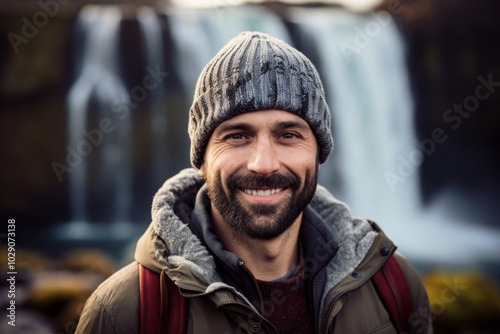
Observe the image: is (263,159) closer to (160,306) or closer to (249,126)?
(249,126)

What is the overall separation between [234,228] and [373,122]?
8881 millimetres

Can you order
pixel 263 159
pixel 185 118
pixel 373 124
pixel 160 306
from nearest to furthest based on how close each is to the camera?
pixel 160 306, pixel 263 159, pixel 185 118, pixel 373 124

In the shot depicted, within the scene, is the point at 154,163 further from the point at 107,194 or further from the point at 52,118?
the point at 52,118

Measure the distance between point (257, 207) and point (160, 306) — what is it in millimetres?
432

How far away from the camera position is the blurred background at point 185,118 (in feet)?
30.0

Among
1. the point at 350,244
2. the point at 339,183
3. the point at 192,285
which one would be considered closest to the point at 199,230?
the point at 192,285

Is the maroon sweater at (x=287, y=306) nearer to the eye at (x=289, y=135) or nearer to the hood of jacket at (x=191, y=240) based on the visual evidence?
the hood of jacket at (x=191, y=240)

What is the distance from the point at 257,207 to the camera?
6.16ft

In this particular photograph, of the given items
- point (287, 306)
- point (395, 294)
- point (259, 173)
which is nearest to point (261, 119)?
point (259, 173)

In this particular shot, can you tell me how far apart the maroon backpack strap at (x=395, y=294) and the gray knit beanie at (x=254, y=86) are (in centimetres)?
55

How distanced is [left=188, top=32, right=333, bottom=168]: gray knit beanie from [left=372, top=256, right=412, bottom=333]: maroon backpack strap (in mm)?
553

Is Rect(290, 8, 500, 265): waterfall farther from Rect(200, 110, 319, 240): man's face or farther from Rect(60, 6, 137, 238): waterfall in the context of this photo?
Rect(200, 110, 319, 240): man's face

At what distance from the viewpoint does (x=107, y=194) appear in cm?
961

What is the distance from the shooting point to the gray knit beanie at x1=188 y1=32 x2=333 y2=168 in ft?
6.29
